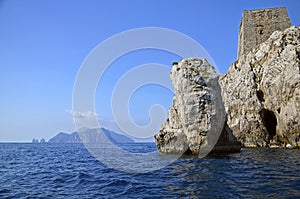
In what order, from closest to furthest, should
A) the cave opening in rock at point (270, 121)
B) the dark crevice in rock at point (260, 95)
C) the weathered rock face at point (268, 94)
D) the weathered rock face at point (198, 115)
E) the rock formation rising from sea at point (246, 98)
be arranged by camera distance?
the weathered rock face at point (198, 115) → the rock formation rising from sea at point (246, 98) → the weathered rock face at point (268, 94) → the cave opening in rock at point (270, 121) → the dark crevice in rock at point (260, 95)

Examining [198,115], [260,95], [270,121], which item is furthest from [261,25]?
[198,115]

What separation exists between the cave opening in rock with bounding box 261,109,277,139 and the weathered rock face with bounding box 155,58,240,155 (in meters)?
20.4

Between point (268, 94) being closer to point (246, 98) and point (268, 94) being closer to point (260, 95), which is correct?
point (260, 95)

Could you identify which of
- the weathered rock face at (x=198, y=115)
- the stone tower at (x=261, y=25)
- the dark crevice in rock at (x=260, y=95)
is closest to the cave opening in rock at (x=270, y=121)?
the dark crevice in rock at (x=260, y=95)

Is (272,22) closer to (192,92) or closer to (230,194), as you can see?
(192,92)

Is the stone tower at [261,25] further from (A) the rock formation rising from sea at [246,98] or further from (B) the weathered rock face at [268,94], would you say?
(B) the weathered rock face at [268,94]

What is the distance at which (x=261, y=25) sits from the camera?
57125mm

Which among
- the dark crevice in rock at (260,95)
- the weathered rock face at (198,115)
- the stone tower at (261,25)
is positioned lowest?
the weathered rock face at (198,115)

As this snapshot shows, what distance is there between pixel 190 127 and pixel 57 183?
14.5m

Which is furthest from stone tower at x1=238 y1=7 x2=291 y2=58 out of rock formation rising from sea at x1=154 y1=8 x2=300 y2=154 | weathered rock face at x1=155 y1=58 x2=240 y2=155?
weathered rock face at x1=155 y1=58 x2=240 y2=155

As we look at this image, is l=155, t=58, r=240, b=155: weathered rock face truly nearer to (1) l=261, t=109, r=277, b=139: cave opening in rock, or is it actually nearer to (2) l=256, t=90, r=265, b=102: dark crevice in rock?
(1) l=261, t=109, r=277, b=139: cave opening in rock

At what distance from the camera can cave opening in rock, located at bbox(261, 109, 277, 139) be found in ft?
142

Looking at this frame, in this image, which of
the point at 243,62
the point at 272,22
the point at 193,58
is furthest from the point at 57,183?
the point at 272,22

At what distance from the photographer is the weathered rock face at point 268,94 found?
118ft
